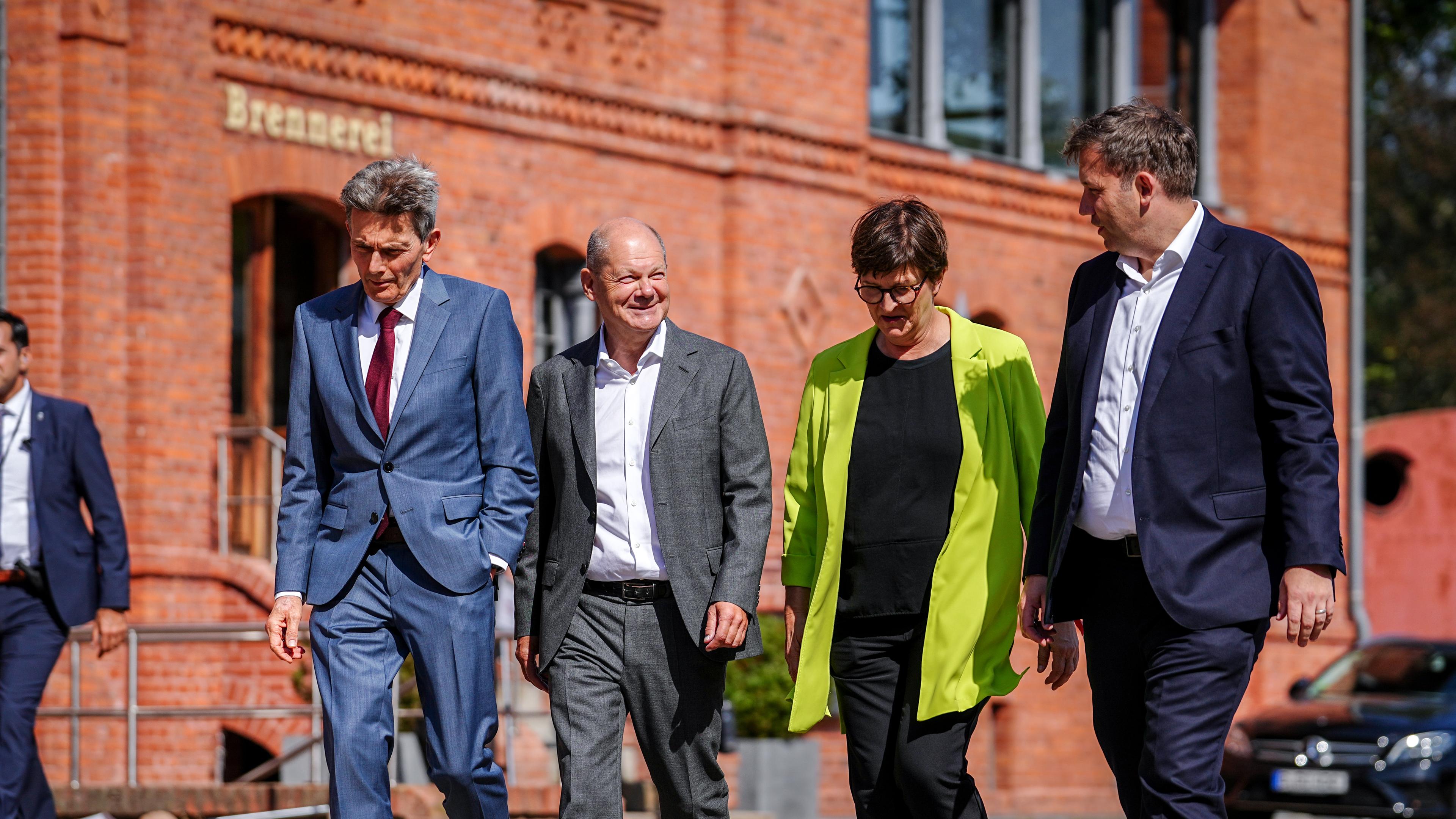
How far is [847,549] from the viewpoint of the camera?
6.04 meters

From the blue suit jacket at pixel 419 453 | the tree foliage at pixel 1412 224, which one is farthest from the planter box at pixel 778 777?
the tree foliage at pixel 1412 224

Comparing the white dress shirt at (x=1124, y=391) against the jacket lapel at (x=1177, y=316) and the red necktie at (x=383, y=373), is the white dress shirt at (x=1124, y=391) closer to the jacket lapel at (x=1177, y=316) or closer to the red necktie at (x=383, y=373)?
the jacket lapel at (x=1177, y=316)

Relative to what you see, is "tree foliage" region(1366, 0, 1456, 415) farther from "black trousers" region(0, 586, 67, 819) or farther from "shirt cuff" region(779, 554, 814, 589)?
"shirt cuff" region(779, 554, 814, 589)

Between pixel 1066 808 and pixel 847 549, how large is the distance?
12.6m

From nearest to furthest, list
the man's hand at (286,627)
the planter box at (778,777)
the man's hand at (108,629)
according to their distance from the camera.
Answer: the man's hand at (286,627), the man's hand at (108,629), the planter box at (778,777)

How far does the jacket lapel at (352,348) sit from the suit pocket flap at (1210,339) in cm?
237

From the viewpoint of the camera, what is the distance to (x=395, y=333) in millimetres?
5945

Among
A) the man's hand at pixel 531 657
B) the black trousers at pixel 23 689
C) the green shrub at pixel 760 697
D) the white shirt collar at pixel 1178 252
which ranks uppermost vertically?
the white shirt collar at pixel 1178 252

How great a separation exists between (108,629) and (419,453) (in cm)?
310

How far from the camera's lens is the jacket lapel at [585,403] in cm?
601

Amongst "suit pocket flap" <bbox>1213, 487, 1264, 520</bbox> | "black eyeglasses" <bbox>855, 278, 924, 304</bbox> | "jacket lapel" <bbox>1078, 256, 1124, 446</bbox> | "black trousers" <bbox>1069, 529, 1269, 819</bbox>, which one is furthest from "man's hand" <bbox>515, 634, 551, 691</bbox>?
"suit pocket flap" <bbox>1213, 487, 1264, 520</bbox>

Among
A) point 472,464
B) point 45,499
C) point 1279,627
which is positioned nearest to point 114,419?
point 45,499

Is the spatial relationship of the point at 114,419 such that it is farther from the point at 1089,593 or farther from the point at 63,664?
the point at 1089,593

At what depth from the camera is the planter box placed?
1312 cm
